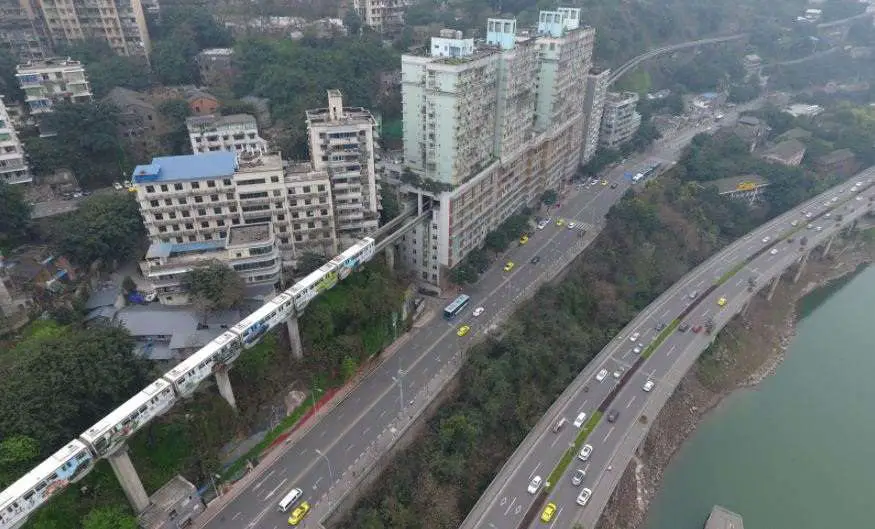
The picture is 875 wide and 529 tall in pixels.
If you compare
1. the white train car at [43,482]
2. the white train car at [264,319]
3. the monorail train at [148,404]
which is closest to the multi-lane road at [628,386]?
the white train car at [264,319]

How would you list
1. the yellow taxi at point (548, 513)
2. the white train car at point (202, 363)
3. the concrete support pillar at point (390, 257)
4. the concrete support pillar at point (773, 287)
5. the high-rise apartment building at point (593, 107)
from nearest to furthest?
the white train car at point (202, 363), the yellow taxi at point (548, 513), the concrete support pillar at point (390, 257), the concrete support pillar at point (773, 287), the high-rise apartment building at point (593, 107)

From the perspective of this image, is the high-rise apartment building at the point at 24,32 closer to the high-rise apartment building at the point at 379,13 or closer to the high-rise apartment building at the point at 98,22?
the high-rise apartment building at the point at 98,22

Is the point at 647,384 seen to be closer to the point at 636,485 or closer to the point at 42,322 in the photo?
the point at 636,485

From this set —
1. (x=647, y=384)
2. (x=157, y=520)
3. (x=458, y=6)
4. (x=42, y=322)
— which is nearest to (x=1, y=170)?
(x=42, y=322)

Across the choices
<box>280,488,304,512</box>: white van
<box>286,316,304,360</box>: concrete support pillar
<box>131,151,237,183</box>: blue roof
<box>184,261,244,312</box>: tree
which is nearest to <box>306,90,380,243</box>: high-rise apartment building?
<box>131,151,237,183</box>: blue roof

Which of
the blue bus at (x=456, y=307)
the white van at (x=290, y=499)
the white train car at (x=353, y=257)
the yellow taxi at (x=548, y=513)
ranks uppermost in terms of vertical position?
the white train car at (x=353, y=257)
